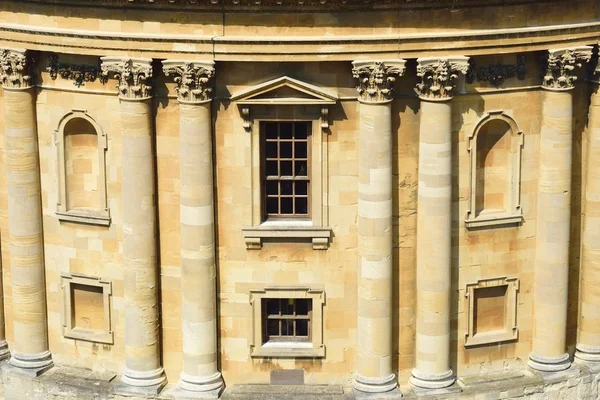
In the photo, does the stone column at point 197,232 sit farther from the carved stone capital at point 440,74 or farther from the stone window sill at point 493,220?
the stone window sill at point 493,220

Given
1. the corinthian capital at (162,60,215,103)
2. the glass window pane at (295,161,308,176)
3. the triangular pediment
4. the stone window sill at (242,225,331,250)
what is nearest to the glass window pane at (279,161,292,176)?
the glass window pane at (295,161,308,176)

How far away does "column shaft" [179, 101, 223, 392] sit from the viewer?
44.9 m

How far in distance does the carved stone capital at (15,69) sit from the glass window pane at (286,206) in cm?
858

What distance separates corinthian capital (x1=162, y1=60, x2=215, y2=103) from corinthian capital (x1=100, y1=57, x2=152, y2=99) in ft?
1.98

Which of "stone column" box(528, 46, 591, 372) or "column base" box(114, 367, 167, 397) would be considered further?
"column base" box(114, 367, 167, 397)

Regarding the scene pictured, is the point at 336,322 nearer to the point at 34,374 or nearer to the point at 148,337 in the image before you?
the point at 148,337

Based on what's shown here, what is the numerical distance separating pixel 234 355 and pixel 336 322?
3333mm

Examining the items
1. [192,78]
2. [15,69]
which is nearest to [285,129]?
[192,78]

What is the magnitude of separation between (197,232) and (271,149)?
3.33m

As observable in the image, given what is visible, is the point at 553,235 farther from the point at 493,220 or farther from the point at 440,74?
the point at 440,74

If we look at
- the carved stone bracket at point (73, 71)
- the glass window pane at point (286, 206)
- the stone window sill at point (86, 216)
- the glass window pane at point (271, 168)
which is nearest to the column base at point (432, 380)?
the glass window pane at point (286, 206)

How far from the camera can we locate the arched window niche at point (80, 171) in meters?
46.6

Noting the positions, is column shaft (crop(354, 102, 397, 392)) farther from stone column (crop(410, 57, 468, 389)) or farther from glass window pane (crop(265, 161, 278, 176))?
glass window pane (crop(265, 161, 278, 176))

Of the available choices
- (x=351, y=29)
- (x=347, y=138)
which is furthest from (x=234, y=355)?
(x=351, y=29)
